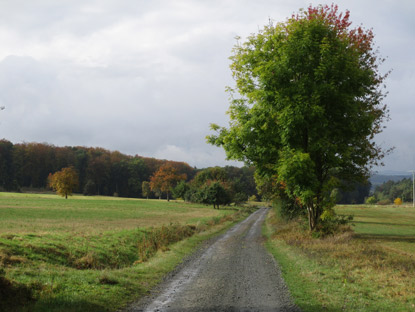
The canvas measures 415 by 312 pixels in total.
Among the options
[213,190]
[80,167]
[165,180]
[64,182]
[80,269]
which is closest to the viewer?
[80,269]

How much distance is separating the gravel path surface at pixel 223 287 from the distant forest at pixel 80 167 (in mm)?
119203

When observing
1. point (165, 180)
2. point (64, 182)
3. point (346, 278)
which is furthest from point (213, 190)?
point (346, 278)

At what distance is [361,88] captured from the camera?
25.9 m

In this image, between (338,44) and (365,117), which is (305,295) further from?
(338,44)

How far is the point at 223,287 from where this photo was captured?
12812 millimetres

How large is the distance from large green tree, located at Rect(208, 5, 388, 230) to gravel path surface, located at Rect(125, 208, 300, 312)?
314 inches

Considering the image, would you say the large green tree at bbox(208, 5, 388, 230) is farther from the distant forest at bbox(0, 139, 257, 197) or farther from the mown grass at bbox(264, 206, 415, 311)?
the distant forest at bbox(0, 139, 257, 197)

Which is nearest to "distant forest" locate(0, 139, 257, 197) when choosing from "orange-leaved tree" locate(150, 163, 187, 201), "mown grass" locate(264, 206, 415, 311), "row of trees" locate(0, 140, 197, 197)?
"row of trees" locate(0, 140, 197, 197)

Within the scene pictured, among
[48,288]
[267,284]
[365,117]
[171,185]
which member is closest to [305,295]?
[267,284]

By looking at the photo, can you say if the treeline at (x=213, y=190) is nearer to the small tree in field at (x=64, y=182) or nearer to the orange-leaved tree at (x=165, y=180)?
the orange-leaved tree at (x=165, y=180)

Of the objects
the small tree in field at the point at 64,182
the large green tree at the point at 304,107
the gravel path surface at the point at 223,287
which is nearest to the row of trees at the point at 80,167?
the small tree in field at the point at 64,182

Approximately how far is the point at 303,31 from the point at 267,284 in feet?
61.7

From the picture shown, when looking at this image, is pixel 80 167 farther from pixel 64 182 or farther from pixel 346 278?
pixel 346 278

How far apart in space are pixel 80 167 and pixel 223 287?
538ft
